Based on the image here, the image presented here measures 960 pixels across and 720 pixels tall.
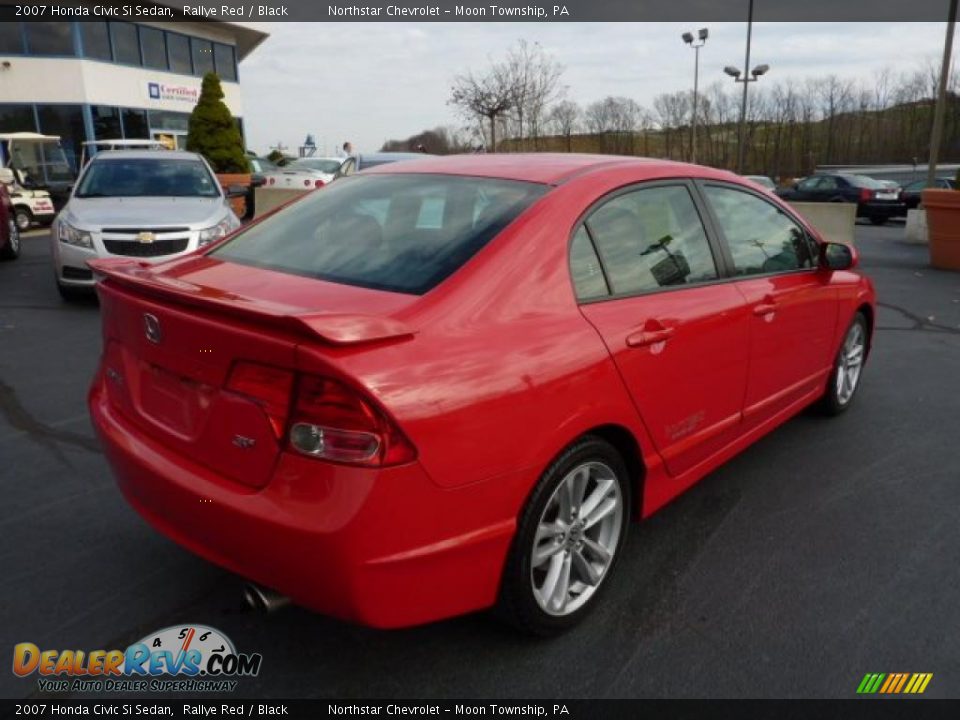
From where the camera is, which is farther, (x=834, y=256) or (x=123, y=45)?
(x=123, y=45)

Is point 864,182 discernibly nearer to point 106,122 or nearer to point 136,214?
point 136,214

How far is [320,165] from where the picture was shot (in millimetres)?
20656

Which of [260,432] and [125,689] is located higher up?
[260,432]

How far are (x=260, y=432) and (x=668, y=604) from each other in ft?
5.39

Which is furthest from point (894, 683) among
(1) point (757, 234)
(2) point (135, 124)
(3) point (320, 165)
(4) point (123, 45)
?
(4) point (123, 45)

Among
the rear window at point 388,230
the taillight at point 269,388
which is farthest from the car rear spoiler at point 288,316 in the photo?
the rear window at point 388,230

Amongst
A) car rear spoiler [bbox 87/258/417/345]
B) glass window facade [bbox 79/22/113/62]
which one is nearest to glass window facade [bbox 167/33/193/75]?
glass window facade [bbox 79/22/113/62]

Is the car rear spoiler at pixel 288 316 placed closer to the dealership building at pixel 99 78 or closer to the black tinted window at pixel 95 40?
the dealership building at pixel 99 78

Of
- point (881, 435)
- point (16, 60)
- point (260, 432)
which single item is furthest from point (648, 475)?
point (16, 60)

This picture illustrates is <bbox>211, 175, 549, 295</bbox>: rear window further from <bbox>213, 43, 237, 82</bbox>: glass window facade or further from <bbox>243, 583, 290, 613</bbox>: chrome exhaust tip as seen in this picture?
<bbox>213, 43, 237, 82</bbox>: glass window facade

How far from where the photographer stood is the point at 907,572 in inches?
119

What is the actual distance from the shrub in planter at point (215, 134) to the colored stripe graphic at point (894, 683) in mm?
27443

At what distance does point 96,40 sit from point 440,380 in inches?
1255

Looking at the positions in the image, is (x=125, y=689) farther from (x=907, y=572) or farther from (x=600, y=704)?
(x=907, y=572)
